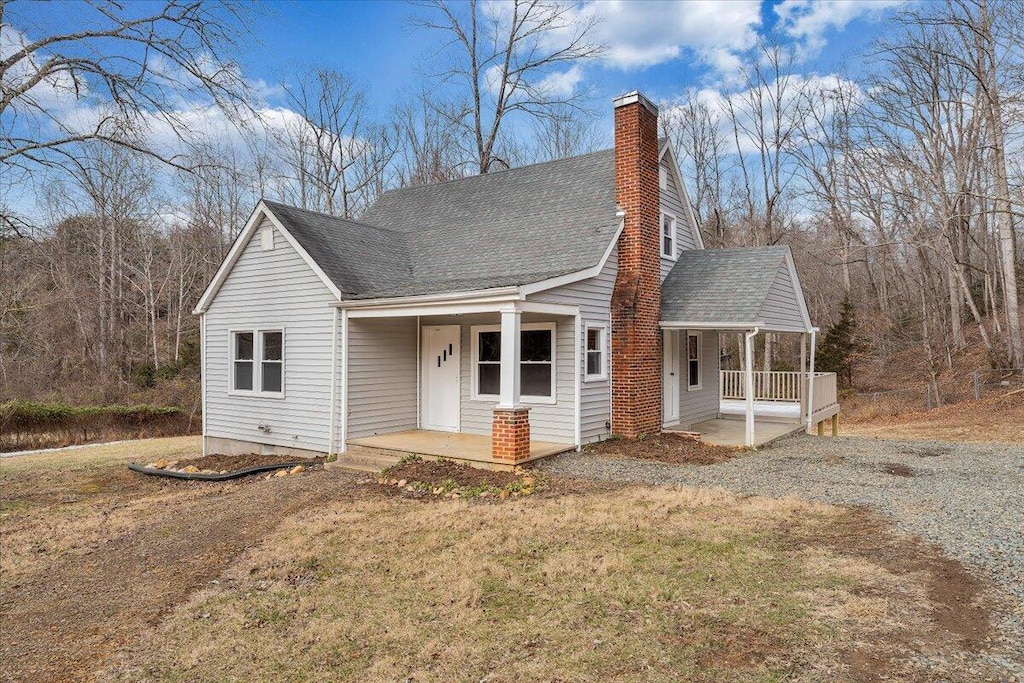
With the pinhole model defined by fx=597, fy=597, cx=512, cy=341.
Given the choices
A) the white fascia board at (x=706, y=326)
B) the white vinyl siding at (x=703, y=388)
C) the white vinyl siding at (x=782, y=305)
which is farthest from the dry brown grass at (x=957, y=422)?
the white fascia board at (x=706, y=326)

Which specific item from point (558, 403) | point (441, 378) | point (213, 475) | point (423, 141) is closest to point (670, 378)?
point (558, 403)

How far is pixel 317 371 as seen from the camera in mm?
11453

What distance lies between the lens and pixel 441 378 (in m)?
12.2

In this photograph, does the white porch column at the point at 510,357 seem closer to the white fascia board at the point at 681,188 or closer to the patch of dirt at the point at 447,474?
the patch of dirt at the point at 447,474

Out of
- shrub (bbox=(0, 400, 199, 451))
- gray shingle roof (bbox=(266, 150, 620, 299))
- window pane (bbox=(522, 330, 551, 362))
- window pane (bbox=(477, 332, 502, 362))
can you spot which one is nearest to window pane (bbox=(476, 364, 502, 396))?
window pane (bbox=(477, 332, 502, 362))

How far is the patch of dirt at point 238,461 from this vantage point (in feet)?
36.8

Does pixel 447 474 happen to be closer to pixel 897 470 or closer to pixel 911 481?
pixel 911 481

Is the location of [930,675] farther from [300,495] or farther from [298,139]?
[298,139]

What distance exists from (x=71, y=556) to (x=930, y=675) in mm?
7986

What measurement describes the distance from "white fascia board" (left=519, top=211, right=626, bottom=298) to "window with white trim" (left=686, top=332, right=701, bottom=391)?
372 cm

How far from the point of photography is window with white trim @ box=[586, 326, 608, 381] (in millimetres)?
11047

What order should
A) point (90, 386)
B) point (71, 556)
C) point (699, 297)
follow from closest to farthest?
1. point (71, 556)
2. point (699, 297)
3. point (90, 386)

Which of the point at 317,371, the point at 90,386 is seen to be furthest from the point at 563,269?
the point at 90,386

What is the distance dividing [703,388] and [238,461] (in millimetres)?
10606
